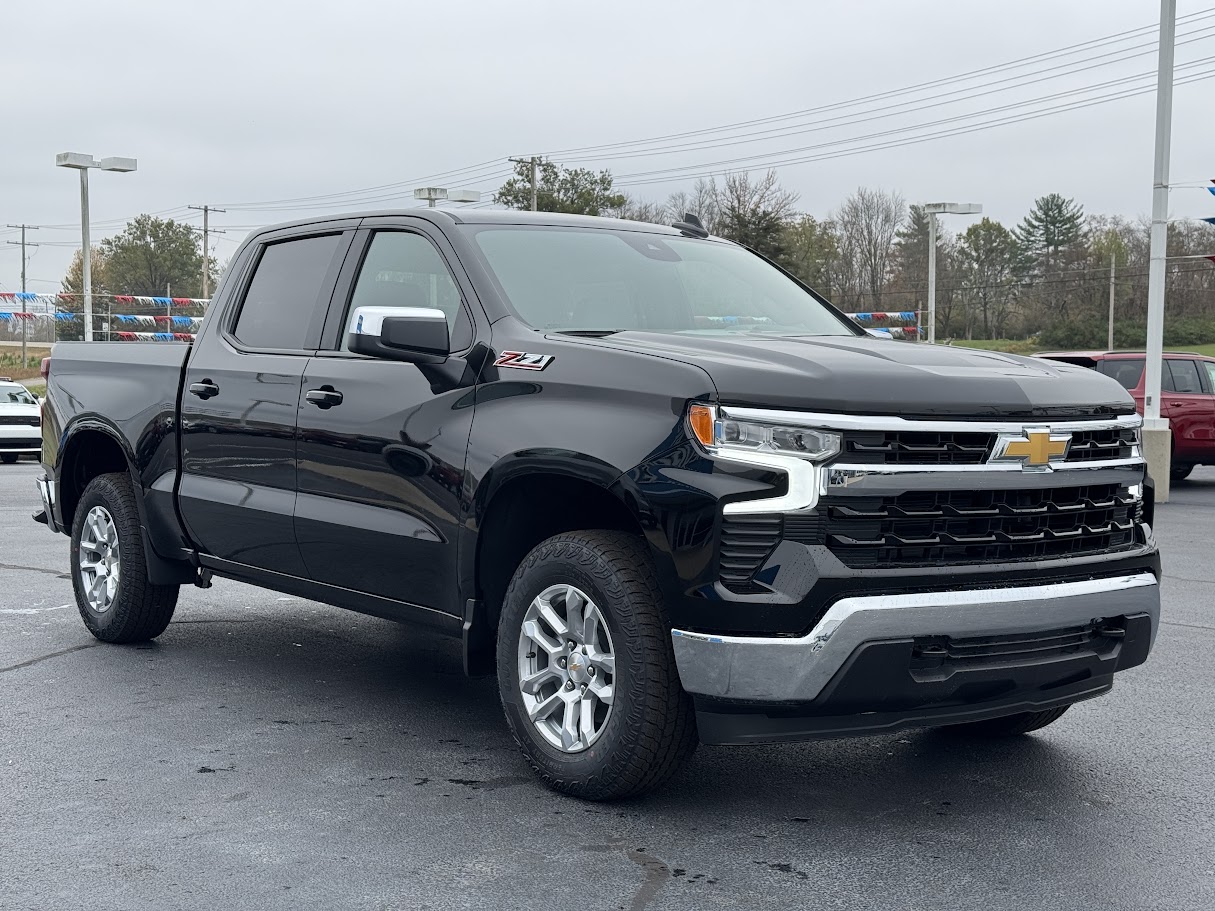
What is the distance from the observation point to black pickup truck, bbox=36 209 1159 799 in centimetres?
392

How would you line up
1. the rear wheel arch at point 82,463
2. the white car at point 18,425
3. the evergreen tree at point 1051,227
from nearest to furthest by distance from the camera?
the rear wheel arch at point 82,463
the white car at point 18,425
the evergreen tree at point 1051,227

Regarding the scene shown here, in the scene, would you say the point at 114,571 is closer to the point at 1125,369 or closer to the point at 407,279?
the point at 407,279

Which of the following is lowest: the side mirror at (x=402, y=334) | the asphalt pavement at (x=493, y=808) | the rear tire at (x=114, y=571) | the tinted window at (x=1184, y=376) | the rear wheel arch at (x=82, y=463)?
the asphalt pavement at (x=493, y=808)

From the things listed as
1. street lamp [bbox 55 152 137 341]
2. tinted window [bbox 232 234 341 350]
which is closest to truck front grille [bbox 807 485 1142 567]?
tinted window [bbox 232 234 341 350]

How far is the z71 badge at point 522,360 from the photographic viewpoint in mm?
4551

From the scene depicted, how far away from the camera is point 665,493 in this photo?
4027mm

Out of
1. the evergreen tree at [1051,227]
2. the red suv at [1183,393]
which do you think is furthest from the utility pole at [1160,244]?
the evergreen tree at [1051,227]

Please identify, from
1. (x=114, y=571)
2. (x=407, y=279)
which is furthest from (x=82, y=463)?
(x=407, y=279)

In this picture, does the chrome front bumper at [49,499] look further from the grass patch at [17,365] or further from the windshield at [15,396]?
the grass patch at [17,365]

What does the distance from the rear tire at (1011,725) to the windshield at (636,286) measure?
1.59 m

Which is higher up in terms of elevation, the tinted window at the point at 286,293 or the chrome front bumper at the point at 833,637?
the tinted window at the point at 286,293

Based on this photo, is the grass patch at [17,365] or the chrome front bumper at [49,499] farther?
the grass patch at [17,365]

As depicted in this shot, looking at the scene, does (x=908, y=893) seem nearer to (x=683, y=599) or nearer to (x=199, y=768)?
(x=683, y=599)

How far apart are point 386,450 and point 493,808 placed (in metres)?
1.37
